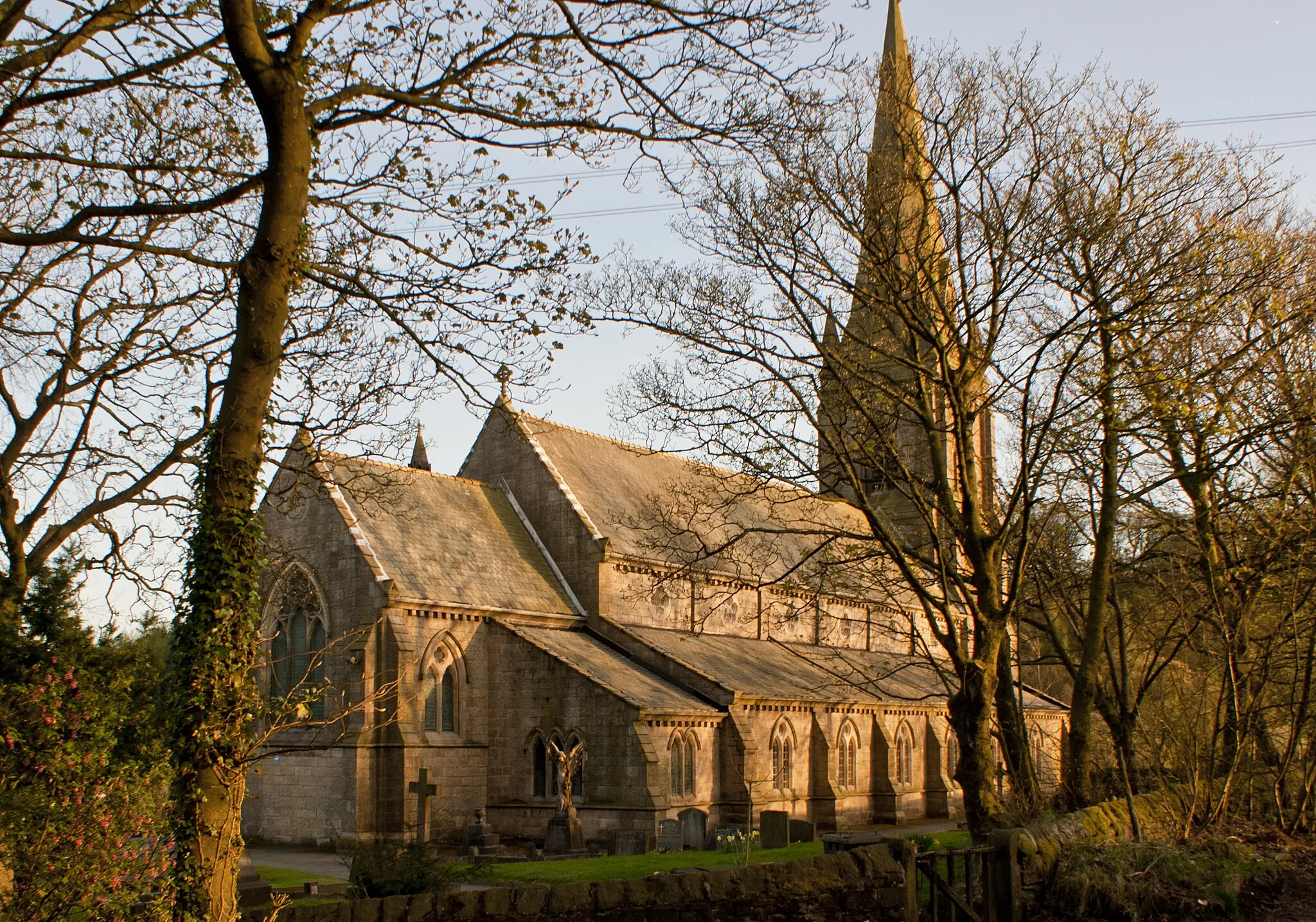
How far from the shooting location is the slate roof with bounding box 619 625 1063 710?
103 feet

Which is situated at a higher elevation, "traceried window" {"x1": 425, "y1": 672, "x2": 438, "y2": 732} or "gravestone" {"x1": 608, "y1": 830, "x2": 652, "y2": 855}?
"traceried window" {"x1": 425, "y1": 672, "x2": 438, "y2": 732}

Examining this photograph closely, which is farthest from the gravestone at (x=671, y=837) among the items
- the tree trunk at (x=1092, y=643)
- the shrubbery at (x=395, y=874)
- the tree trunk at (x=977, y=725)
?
the tree trunk at (x=977, y=725)

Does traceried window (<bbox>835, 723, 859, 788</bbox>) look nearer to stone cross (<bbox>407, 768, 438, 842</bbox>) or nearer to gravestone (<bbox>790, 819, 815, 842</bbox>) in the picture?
gravestone (<bbox>790, 819, 815, 842</bbox>)

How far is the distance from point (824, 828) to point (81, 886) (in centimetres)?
2569

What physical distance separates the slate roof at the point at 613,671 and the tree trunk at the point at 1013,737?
11.0m

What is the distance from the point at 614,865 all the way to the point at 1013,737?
6.95m

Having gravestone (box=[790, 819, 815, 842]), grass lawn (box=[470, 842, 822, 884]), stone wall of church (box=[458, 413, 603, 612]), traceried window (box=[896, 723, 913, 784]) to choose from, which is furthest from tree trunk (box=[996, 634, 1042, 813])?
traceried window (box=[896, 723, 913, 784])

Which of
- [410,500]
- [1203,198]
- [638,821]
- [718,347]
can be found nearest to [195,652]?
[718,347]

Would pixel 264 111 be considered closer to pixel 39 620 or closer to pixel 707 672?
pixel 39 620

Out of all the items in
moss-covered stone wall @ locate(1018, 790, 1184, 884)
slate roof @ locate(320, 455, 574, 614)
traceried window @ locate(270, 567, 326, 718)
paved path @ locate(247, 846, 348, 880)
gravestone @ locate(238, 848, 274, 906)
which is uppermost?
slate roof @ locate(320, 455, 574, 614)

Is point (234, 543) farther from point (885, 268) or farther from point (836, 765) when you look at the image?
point (836, 765)

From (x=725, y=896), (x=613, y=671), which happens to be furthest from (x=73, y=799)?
(x=613, y=671)

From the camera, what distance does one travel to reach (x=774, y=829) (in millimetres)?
23906

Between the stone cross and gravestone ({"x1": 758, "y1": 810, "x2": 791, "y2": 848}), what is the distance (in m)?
7.44
